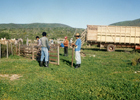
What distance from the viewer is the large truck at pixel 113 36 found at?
18078 millimetres

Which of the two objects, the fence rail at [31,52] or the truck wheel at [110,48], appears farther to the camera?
the truck wheel at [110,48]

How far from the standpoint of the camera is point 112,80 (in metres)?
5.84

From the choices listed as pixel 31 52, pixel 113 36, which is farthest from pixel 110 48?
pixel 31 52

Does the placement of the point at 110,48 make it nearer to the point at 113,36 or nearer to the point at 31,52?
the point at 113,36

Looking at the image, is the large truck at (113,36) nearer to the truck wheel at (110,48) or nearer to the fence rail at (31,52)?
the truck wheel at (110,48)

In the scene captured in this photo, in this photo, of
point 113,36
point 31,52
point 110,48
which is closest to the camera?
point 31,52

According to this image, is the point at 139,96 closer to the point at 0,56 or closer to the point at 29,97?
the point at 29,97

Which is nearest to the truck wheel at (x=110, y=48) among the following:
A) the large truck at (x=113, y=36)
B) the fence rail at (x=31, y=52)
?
the large truck at (x=113, y=36)

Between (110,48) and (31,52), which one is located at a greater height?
(110,48)

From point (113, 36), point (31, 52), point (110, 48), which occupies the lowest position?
point (31, 52)

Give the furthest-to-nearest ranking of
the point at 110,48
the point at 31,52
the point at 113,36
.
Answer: the point at 110,48 < the point at 113,36 < the point at 31,52

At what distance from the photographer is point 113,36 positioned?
18422 millimetres

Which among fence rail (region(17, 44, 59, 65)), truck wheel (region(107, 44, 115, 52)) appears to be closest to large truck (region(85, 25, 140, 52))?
truck wheel (region(107, 44, 115, 52))

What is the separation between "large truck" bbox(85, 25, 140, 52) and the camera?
1808 cm
